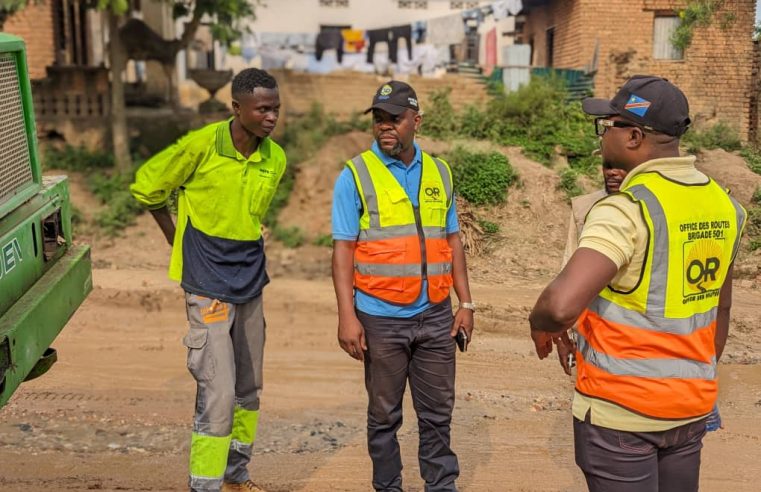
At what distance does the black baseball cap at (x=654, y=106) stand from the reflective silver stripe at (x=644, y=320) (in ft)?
1.86

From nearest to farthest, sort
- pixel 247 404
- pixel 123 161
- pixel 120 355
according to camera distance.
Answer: pixel 247 404 → pixel 120 355 → pixel 123 161

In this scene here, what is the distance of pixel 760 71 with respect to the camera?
5.30m

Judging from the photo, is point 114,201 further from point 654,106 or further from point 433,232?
point 654,106

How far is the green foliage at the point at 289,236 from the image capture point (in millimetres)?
13242

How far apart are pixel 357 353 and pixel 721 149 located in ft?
10.2

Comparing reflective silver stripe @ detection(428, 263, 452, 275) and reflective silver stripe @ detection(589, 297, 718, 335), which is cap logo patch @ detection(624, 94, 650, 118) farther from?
reflective silver stripe @ detection(428, 263, 452, 275)

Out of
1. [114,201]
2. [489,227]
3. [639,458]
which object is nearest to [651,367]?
[639,458]

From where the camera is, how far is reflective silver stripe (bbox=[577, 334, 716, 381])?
2.29 m

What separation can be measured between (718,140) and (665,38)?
1540 millimetres

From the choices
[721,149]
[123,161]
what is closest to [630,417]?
[721,149]

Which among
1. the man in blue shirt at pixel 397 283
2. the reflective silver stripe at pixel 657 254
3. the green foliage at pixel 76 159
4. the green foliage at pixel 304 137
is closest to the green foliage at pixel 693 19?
the man in blue shirt at pixel 397 283

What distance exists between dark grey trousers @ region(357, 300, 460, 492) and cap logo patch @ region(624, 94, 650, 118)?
5.16 ft

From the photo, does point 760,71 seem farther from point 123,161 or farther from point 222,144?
point 123,161

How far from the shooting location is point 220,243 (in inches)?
145
